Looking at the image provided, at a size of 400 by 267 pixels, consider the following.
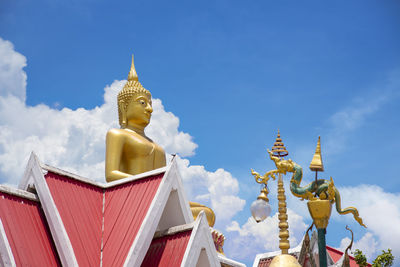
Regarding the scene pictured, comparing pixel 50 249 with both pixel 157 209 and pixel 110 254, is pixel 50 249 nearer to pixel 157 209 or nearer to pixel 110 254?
pixel 110 254

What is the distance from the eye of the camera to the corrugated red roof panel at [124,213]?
436 inches

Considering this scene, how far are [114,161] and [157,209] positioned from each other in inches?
162

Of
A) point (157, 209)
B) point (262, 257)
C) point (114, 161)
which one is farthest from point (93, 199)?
point (262, 257)

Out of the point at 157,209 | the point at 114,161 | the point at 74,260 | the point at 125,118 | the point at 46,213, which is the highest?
the point at 125,118

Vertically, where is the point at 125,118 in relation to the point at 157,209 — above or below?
above

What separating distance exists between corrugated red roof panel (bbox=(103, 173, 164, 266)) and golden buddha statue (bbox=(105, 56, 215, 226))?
2.61 metres

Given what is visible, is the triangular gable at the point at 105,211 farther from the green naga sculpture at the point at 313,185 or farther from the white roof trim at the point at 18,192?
the green naga sculpture at the point at 313,185

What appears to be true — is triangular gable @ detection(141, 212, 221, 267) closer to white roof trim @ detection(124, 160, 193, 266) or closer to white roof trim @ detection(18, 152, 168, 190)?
white roof trim @ detection(124, 160, 193, 266)

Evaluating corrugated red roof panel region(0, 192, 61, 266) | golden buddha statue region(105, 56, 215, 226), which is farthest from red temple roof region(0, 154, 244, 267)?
golden buddha statue region(105, 56, 215, 226)

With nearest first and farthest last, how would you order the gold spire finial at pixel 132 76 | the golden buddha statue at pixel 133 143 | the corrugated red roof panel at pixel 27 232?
the corrugated red roof panel at pixel 27 232, the golden buddha statue at pixel 133 143, the gold spire finial at pixel 132 76

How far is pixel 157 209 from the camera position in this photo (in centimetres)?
1134

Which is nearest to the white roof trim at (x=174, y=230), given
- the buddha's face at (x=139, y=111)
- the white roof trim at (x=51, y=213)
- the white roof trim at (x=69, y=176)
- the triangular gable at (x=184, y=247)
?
the triangular gable at (x=184, y=247)

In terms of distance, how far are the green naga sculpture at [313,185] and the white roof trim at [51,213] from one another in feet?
14.4

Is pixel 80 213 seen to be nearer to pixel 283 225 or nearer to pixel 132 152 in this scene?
pixel 283 225
